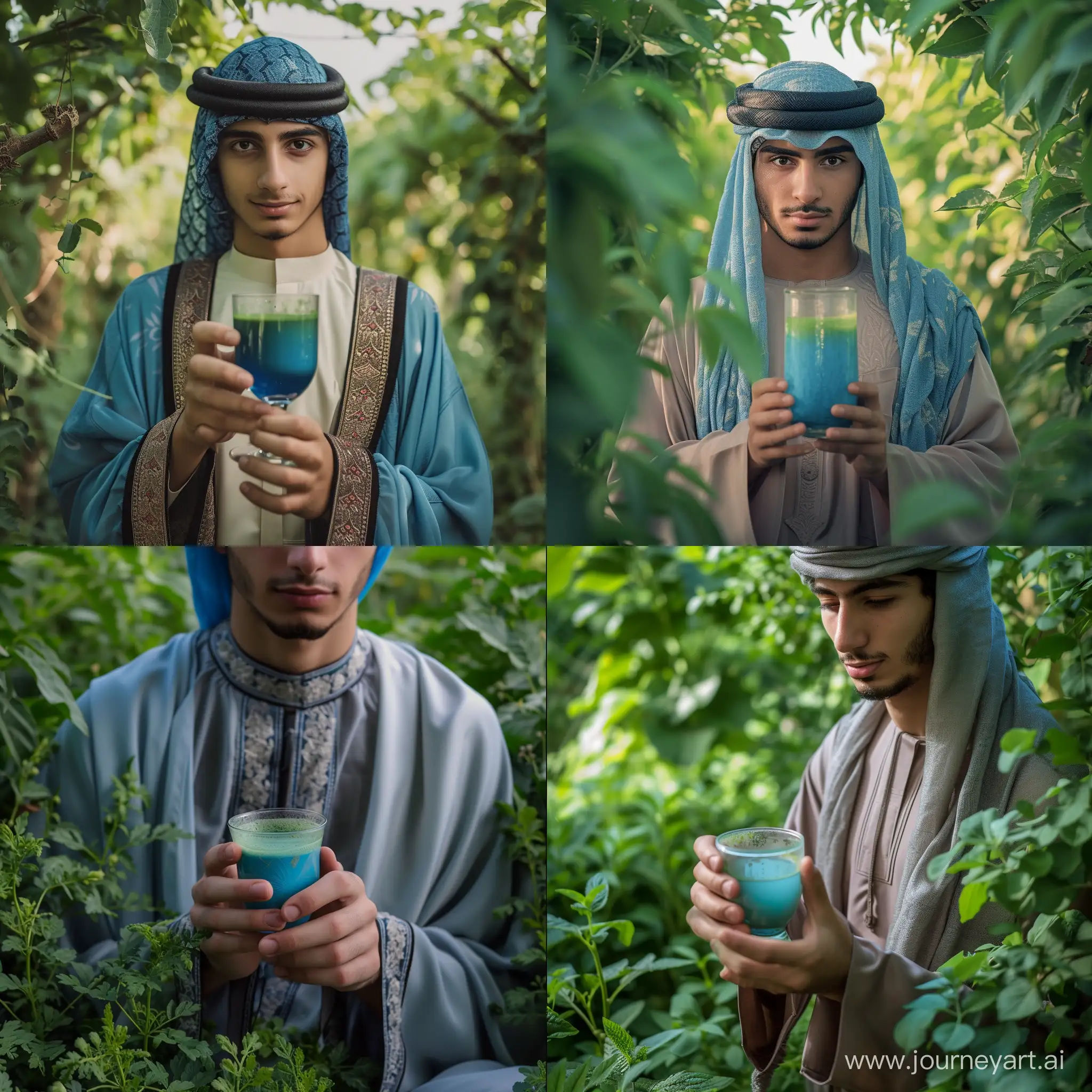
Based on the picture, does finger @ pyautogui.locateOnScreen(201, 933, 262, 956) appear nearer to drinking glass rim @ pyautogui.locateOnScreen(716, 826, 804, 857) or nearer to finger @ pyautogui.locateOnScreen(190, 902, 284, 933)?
finger @ pyautogui.locateOnScreen(190, 902, 284, 933)

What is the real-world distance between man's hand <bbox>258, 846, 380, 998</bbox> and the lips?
2.41ft

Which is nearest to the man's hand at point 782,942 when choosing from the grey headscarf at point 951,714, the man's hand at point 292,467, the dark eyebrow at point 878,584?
the grey headscarf at point 951,714

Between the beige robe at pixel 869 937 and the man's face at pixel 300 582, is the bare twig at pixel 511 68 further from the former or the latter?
the beige robe at pixel 869 937

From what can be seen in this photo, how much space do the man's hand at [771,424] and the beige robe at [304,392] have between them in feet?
1.85

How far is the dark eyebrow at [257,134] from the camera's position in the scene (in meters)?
1.46

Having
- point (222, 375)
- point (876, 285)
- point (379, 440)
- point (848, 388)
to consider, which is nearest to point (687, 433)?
point (848, 388)

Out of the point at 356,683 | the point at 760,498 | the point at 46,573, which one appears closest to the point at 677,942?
the point at 356,683

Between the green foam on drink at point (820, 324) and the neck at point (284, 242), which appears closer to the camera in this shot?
the green foam on drink at point (820, 324)

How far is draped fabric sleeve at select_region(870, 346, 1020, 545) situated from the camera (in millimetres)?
1419

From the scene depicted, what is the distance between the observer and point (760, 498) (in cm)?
146

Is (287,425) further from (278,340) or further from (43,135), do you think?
(43,135)

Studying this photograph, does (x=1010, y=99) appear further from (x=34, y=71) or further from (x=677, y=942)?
(x=677, y=942)

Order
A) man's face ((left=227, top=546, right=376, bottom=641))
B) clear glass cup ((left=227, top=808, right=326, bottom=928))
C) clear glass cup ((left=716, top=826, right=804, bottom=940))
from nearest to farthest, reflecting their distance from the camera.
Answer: clear glass cup ((left=716, top=826, right=804, bottom=940))
clear glass cup ((left=227, top=808, right=326, bottom=928))
man's face ((left=227, top=546, right=376, bottom=641))

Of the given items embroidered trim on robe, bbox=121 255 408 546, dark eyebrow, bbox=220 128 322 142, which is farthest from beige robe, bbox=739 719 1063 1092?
dark eyebrow, bbox=220 128 322 142
